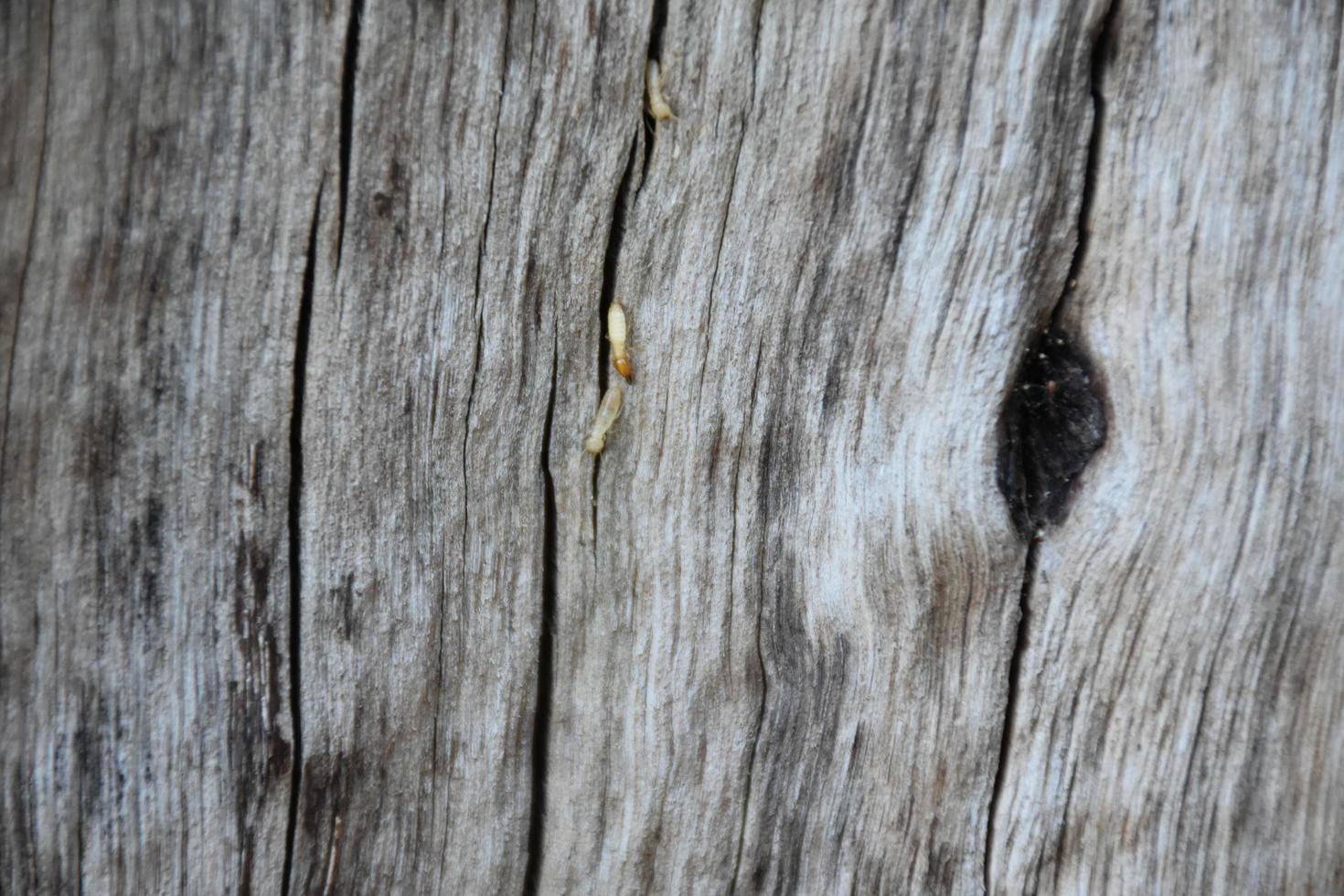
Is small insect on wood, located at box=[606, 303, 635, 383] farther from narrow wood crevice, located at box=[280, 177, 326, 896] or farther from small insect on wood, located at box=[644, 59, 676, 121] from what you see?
narrow wood crevice, located at box=[280, 177, 326, 896]

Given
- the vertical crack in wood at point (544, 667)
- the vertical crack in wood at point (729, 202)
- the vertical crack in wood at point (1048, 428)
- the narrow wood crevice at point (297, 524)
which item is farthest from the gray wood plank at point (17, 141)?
the vertical crack in wood at point (1048, 428)

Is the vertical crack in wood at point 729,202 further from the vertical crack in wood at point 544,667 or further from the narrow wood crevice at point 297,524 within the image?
the narrow wood crevice at point 297,524

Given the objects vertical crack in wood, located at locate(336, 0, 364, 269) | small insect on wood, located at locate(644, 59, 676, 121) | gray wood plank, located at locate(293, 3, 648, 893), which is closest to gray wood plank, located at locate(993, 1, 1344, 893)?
small insect on wood, located at locate(644, 59, 676, 121)

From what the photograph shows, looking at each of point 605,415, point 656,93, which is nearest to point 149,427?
point 605,415

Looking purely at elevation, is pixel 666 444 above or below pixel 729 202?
below

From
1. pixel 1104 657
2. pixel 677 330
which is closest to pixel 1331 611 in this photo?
pixel 1104 657

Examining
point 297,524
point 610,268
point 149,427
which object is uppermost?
point 610,268

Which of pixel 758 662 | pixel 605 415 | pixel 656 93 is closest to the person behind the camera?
pixel 656 93

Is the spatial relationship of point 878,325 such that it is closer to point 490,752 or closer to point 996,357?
point 996,357

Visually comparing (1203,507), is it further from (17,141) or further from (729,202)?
(17,141)

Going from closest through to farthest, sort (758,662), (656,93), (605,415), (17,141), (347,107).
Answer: (17,141)
(347,107)
(656,93)
(605,415)
(758,662)
